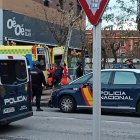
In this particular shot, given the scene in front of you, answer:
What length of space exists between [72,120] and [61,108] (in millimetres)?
2166

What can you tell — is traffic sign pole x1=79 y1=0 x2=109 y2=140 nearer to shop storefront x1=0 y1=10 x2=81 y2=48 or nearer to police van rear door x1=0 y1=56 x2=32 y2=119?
police van rear door x1=0 y1=56 x2=32 y2=119

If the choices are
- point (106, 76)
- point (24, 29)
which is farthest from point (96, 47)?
point (24, 29)

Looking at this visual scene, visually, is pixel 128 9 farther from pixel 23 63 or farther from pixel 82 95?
pixel 23 63

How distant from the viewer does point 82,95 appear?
45.5 feet

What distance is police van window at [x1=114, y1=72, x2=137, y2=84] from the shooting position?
13.3 meters

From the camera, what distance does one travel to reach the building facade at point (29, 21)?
2709 cm

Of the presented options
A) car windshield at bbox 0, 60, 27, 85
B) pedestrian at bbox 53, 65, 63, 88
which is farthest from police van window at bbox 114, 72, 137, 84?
pedestrian at bbox 53, 65, 63, 88

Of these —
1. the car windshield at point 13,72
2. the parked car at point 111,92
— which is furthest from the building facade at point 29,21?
the car windshield at point 13,72

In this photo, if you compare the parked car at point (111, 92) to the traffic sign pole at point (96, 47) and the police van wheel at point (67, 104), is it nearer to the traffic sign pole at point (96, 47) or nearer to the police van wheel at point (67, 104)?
the police van wheel at point (67, 104)

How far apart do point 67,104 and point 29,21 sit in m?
17.4

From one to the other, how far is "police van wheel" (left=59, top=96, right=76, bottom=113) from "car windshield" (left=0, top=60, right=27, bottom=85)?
12.6 feet

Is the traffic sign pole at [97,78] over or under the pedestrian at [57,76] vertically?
over

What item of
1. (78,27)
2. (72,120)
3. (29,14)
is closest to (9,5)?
(29,14)

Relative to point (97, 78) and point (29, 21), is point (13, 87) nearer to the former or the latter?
point (97, 78)
